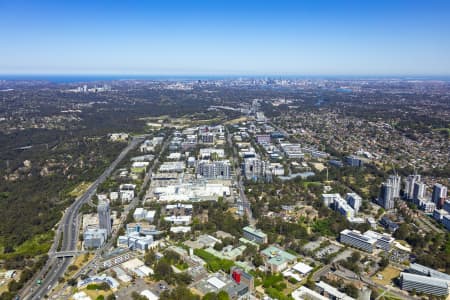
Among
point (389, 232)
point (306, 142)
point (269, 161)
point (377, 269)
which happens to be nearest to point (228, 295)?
point (377, 269)

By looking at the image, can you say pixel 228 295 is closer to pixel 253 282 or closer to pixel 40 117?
pixel 253 282

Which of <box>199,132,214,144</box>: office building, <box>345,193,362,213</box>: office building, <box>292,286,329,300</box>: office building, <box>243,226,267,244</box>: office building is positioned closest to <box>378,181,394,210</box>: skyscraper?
<box>345,193,362,213</box>: office building

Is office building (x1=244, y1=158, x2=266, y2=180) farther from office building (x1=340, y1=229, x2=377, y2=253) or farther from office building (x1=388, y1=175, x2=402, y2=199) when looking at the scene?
office building (x1=340, y1=229, x2=377, y2=253)

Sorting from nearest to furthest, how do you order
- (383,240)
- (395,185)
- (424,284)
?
(424,284), (383,240), (395,185)

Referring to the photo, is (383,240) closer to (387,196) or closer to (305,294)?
(387,196)

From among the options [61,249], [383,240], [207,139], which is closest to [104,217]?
[61,249]

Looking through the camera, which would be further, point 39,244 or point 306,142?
point 306,142
